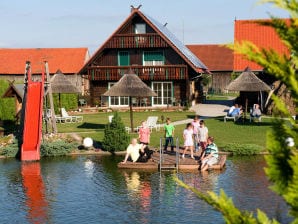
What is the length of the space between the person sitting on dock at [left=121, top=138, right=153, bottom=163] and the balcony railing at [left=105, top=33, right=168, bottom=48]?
2389 centimetres

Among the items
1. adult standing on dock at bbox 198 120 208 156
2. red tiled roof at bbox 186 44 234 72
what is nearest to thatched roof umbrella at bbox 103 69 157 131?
adult standing on dock at bbox 198 120 208 156

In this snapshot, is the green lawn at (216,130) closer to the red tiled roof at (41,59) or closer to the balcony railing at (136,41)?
the balcony railing at (136,41)

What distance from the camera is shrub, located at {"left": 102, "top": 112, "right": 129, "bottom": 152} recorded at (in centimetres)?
2369

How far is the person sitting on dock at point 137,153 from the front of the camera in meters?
20.5

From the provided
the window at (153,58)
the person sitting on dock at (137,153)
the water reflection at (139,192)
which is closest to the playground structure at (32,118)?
the person sitting on dock at (137,153)

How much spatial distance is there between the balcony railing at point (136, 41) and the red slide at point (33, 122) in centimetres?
1824

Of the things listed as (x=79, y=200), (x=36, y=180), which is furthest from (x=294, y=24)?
(x=36, y=180)

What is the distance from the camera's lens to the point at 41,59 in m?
61.9

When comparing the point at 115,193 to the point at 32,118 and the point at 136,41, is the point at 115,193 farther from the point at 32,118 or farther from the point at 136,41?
the point at 136,41

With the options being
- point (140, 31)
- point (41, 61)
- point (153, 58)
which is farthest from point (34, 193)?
Answer: point (41, 61)

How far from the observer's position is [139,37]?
43.8m

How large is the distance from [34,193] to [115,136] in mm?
7491

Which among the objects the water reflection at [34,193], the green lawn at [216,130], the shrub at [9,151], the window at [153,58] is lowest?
the water reflection at [34,193]

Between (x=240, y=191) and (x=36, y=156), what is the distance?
9725 mm
